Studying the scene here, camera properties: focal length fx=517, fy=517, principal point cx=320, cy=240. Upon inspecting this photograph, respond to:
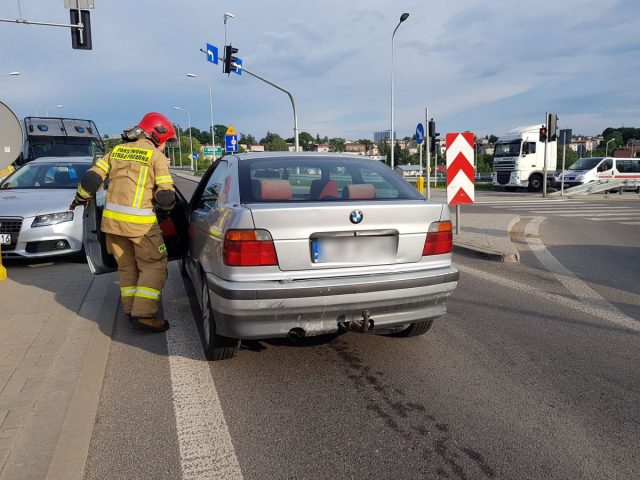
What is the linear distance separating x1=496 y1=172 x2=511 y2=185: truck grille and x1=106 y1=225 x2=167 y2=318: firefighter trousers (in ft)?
89.7

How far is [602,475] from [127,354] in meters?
3.37

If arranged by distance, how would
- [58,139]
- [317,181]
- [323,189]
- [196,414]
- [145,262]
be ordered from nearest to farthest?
[196,414] → [323,189] → [317,181] → [145,262] → [58,139]

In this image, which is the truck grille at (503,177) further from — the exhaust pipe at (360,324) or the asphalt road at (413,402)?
the exhaust pipe at (360,324)

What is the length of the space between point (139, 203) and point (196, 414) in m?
1.96

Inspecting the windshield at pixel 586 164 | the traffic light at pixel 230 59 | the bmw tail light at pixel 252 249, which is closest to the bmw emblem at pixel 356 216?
the bmw tail light at pixel 252 249

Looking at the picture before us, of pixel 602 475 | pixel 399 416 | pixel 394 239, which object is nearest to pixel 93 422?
pixel 399 416

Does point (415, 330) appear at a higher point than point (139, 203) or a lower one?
A: lower

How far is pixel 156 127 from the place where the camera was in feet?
15.1

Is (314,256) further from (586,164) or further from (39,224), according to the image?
(586,164)

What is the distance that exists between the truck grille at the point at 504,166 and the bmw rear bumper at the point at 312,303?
1063 inches

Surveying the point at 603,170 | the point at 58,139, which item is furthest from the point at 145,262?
the point at 603,170

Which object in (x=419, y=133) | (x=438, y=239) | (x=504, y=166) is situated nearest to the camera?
(x=438, y=239)

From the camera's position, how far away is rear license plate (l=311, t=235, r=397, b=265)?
3434mm

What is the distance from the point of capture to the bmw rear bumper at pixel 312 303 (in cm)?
331
